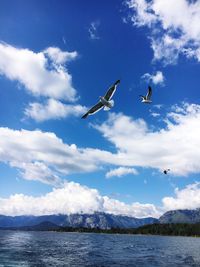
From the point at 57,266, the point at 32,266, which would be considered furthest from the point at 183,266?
the point at 32,266

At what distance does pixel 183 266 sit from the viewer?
6425 cm

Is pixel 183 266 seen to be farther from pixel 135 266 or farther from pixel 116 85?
pixel 116 85

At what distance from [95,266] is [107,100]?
138ft

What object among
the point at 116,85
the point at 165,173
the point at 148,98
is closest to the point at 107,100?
the point at 116,85

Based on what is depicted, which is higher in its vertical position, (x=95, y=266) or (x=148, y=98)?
(x=148, y=98)

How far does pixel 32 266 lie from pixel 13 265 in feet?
9.16

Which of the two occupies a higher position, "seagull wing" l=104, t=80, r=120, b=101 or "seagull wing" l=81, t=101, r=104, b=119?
"seagull wing" l=104, t=80, r=120, b=101

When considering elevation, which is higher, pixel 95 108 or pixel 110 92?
pixel 110 92

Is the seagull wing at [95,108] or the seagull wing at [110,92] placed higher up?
the seagull wing at [110,92]

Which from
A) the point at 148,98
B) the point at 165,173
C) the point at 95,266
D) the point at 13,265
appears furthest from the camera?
the point at 95,266

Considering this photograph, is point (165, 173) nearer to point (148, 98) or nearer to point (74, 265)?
point (148, 98)

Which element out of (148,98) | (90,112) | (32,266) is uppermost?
(148,98)

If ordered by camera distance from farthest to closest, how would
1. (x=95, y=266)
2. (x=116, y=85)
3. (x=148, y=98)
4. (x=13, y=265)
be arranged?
(x=95, y=266)
(x=13, y=265)
(x=148, y=98)
(x=116, y=85)

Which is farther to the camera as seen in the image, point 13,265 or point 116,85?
point 13,265
